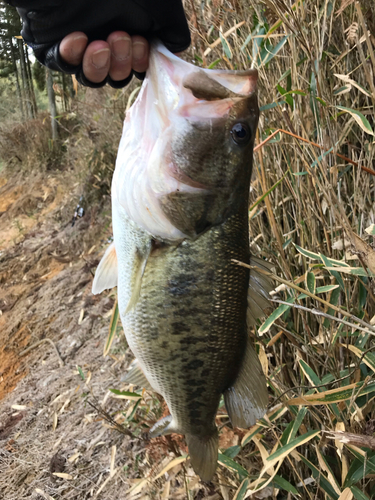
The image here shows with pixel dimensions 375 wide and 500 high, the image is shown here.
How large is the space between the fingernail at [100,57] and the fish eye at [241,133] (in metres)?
0.42

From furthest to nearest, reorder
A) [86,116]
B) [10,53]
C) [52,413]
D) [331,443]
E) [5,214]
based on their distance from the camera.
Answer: [10,53] < [5,214] < [86,116] < [52,413] < [331,443]

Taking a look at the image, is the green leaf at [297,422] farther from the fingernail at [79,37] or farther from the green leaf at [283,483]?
the fingernail at [79,37]

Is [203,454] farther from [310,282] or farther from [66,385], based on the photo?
[66,385]

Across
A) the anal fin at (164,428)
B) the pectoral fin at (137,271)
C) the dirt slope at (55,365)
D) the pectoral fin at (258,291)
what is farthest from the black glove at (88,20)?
the dirt slope at (55,365)

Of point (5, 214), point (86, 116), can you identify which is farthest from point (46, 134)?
point (86, 116)

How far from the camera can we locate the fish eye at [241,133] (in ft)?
3.64

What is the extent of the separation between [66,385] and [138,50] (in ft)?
Answer: 11.2

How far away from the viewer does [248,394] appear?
129 centimetres

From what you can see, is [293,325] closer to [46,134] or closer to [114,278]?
[114,278]

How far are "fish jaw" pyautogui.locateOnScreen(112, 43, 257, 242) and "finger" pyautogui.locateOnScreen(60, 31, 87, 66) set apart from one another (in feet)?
0.64

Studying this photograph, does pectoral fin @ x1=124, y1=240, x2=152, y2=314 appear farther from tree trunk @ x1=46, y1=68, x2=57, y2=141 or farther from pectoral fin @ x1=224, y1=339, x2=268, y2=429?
tree trunk @ x1=46, y1=68, x2=57, y2=141

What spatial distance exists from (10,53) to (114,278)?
58.9 feet

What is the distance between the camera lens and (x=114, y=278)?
1435 mm

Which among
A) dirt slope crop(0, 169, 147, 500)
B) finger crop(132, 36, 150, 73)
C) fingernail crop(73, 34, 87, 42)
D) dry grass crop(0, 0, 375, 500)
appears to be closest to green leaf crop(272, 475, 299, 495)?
dry grass crop(0, 0, 375, 500)
